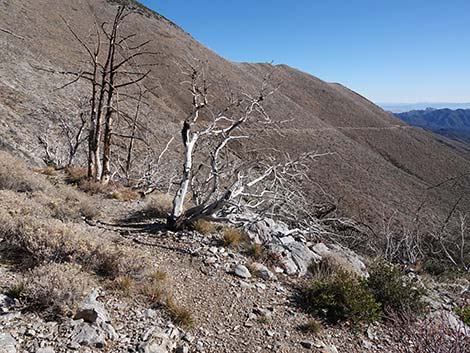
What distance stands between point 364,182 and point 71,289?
4379cm

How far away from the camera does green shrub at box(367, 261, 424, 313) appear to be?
6238 mm

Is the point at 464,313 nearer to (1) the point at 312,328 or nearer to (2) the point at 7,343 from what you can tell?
(1) the point at 312,328

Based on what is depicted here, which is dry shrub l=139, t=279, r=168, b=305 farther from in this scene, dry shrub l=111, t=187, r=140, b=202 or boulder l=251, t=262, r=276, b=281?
dry shrub l=111, t=187, r=140, b=202

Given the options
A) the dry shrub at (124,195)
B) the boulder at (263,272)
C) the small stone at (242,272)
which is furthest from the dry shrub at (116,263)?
the dry shrub at (124,195)

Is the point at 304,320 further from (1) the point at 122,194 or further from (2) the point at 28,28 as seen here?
(2) the point at 28,28

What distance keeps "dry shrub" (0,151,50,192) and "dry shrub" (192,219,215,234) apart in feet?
12.3

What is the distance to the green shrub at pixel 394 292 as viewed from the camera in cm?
624

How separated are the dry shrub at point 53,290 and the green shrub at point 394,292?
4.58m

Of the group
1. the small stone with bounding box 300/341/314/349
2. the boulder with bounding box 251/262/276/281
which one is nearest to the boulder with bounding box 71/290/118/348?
the small stone with bounding box 300/341/314/349

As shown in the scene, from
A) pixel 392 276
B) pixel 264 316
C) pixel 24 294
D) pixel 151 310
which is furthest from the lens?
pixel 392 276

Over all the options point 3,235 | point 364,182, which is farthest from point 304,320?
point 364,182

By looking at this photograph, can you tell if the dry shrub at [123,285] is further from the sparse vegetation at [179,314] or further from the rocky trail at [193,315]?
the sparse vegetation at [179,314]

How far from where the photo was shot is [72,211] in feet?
25.3

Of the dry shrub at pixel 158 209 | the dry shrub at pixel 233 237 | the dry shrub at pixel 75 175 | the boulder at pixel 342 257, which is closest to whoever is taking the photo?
the dry shrub at pixel 233 237
